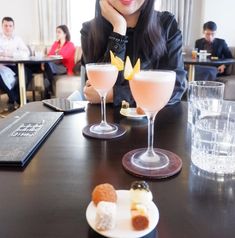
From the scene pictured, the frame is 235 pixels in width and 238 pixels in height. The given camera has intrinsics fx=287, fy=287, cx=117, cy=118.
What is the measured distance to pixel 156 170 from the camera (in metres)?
0.52

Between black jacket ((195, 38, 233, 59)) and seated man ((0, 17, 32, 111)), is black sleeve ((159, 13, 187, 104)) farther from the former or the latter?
black jacket ((195, 38, 233, 59))

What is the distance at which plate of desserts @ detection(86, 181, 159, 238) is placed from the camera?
0.34 meters

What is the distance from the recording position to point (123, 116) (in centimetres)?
89

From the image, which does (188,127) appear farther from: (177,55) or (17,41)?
(17,41)

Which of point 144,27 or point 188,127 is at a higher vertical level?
point 144,27

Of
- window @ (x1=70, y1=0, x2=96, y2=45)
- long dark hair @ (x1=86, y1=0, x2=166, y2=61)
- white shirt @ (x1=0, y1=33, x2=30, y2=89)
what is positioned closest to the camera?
long dark hair @ (x1=86, y1=0, x2=166, y2=61)

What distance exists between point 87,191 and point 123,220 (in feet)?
0.36

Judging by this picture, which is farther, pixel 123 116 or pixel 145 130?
pixel 123 116

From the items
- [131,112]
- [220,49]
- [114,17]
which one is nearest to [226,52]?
[220,49]

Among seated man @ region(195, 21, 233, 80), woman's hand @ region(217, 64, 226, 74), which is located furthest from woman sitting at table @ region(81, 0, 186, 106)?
woman's hand @ region(217, 64, 226, 74)

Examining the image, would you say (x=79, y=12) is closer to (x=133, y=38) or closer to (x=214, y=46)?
(x=214, y=46)

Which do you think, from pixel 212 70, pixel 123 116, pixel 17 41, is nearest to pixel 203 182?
pixel 123 116

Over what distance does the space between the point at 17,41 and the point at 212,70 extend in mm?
2969

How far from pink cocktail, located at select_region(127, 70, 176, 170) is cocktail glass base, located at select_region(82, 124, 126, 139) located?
0.44 ft
